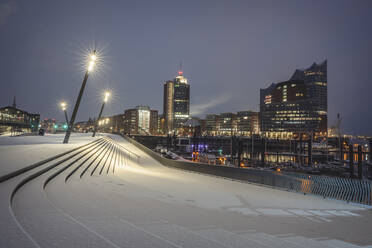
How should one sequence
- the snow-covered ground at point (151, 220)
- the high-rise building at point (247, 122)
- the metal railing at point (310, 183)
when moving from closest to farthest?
the snow-covered ground at point (151, 220) < the metal railing at point (310, 183) < the high-rise building at point (247, 122)

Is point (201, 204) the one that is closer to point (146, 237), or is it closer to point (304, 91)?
point (146, 237)

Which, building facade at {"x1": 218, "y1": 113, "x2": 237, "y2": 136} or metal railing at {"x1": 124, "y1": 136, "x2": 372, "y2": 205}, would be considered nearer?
metal railing at {"x1": 124, "y1": 136, "x2": 372, "y2": 205}

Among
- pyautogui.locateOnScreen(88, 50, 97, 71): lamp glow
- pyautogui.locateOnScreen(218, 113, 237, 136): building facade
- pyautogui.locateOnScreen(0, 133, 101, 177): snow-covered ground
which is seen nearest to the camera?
pyautogui.locateOnScreen(0, 133, 101, 177): snow-covered ground

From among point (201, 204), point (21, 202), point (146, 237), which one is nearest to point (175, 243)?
point (146, 237)

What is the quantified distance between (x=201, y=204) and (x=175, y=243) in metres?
3.82

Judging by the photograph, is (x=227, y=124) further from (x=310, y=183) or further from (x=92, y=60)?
(x=310, y=183)

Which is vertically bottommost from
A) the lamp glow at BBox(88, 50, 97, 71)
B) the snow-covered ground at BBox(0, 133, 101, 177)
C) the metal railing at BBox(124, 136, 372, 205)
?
the metal railing at BBox(124, 136, 372, 205)

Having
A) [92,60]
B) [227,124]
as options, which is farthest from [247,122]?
[92,60]

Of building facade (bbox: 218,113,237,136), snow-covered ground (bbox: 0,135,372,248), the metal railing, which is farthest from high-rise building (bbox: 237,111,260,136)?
snow-covered ground (bbox: 0,135,372,248)

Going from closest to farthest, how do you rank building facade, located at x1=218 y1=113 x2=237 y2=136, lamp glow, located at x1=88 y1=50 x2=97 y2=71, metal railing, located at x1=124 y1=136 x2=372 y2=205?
1. metal railing, located at x1=124 y1=136 x2=372 y2=205
2. lamp glow, located at x1=88 y1=50 x2=97 y2=71
3. building facade, located at x1=218 y1=113 x2=237 y2=136

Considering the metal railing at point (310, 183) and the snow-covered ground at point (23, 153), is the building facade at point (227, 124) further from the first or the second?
the snow-covered ground at point (23, 153)

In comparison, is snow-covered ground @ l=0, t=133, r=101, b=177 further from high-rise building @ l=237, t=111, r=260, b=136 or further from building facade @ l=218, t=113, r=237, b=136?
building facade @ l=218, t=113, r=237, b=136

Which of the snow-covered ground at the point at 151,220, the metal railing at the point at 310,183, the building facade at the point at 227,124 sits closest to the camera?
the snow-covered ground at the point at 151,220

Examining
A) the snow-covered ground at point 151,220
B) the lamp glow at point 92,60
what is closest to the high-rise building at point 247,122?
the lamp glow at point 92,60
